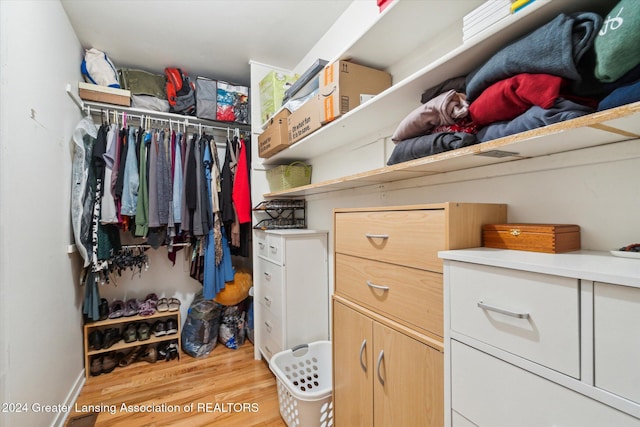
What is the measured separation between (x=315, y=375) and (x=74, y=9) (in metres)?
2.83

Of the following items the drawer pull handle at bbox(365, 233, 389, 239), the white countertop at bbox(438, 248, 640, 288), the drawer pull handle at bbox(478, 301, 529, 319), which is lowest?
the drawer pull handle at bbox(478, 301, 529, 319)

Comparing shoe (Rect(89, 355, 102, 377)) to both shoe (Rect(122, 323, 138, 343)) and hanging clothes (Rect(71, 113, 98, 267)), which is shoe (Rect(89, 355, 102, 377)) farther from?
hanging clothes (Rect(71, 113, 98, 267))

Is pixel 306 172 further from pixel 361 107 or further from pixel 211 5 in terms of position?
pixel 211 5

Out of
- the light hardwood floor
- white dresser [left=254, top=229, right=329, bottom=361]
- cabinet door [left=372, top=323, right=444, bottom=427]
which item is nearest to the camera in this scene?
cabinet door [left=372, top=323, right=444, bottom=427]

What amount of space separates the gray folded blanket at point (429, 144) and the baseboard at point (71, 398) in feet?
7.51

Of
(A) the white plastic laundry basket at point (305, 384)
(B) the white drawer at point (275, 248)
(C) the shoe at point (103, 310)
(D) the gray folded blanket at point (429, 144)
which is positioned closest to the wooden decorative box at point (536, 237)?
(D) the gray folded blanket at point (429, 144)

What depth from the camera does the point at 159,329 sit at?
7.51ft

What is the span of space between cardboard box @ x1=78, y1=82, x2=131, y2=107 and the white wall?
0.12m

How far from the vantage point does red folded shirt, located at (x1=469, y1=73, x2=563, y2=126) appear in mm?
624

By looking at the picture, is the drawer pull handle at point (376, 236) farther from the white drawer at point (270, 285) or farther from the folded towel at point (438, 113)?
the white drawer at point (270, 285)

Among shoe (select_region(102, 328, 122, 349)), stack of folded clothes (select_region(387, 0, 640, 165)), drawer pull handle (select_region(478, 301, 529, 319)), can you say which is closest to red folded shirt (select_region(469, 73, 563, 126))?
stack of folded clothes (select_region(387, 0, 640, 165))

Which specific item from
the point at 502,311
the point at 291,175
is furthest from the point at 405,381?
the point at 291,175

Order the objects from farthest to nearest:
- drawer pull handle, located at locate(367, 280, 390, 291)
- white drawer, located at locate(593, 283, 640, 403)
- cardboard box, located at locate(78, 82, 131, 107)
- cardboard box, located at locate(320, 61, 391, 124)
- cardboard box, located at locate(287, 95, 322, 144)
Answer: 1. cardboard box, located at locate(78, 82, 131, 107)
2. cardboard box, located at locate(287, 95, 322, 144)
3. cardboard box, located at locate(320, 61, 391, 124)
4. drawer pull handle, located at locate(367, 280, 390, 291)
5. white drawer, located at locate(593, 283, 640, 403)

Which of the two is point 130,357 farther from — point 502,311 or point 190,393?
point 502,311
